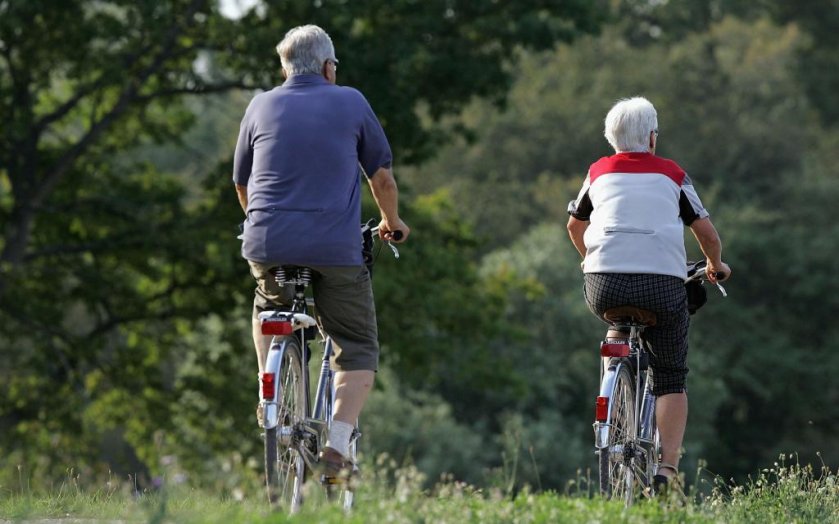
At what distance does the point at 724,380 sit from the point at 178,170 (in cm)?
1998

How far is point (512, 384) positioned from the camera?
1892 cm

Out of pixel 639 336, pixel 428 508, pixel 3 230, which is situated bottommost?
pixel 428 508

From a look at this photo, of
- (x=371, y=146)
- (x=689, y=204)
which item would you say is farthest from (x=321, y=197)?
(x=689, y=204)

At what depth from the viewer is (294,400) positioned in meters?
5.99

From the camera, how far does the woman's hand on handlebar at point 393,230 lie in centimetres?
622

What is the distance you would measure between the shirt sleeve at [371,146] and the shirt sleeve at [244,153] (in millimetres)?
432

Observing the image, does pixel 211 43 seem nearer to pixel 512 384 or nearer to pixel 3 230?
pixel 3 230

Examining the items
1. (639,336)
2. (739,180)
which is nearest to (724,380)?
(739,180)

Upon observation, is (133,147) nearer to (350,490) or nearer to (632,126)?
(632,126)

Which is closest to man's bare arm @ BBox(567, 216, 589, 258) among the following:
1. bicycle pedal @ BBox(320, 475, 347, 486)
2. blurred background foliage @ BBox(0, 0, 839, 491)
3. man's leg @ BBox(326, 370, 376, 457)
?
man's leg @ BBox(326, 370, 376, 457)

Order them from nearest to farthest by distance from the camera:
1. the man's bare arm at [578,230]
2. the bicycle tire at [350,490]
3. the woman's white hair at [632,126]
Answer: the bicycle tire at [350,490] → the woman's white hair at [632,126] → the man's bare arm at [578,230]

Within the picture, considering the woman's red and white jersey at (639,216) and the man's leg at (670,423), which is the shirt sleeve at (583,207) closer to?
the woman's red and white jersey at (639,216)

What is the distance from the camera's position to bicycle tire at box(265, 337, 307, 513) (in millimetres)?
5664

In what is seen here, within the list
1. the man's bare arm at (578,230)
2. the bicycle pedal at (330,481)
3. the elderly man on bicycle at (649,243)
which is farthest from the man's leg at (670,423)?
the bicycle pedal at (330,481)
